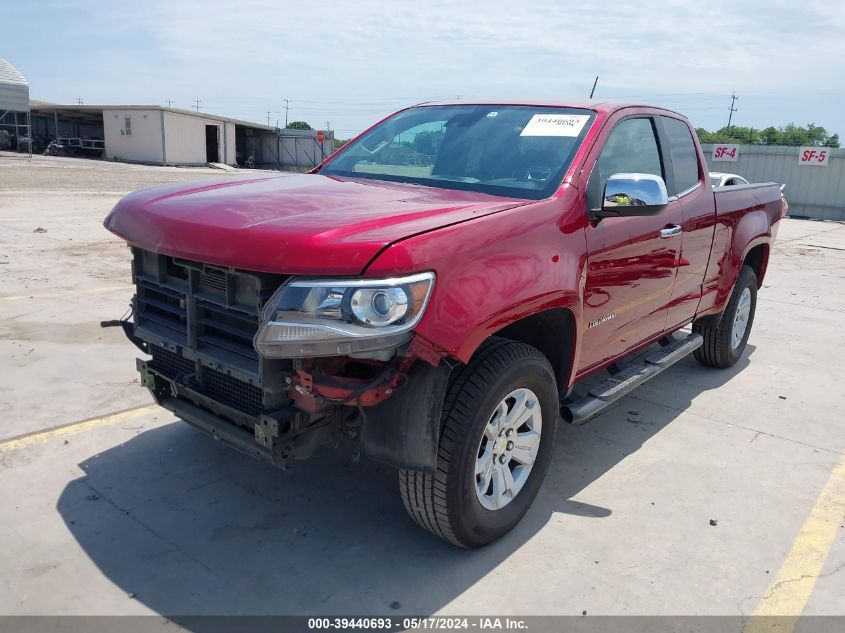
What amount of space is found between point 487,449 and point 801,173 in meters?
25.9

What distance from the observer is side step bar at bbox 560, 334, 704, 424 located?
3.65 m

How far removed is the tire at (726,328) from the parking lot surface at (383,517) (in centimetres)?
34

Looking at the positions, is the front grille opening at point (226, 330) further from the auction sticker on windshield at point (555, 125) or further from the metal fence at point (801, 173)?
the metal fence at point (801, 173)

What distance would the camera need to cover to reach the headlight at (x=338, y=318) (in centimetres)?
247

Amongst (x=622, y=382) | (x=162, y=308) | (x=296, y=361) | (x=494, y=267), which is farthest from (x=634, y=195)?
(x=162, y=308)

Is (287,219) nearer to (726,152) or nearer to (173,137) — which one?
(726,152)

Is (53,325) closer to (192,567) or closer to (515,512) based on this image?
(192,567)

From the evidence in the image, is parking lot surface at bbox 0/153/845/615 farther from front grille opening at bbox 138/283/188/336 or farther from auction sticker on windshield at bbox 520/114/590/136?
auction sticker on windshield at bbox 520/114/590/136

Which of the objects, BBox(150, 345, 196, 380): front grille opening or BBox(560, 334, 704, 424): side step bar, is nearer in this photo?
BBox(150, 345, 196, 380): front grille opening

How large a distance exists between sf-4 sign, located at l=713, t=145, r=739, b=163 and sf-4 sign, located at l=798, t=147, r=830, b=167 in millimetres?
2100

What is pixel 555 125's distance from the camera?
3.87 meters

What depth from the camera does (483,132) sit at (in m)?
4.02

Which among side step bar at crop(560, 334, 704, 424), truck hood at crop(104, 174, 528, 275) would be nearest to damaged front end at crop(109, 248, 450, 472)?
truck hood at crop(104, 174, 528, 275)

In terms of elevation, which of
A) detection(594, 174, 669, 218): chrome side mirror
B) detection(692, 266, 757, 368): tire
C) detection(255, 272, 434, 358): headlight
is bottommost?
detection(692, 266, 757, 368): tire
